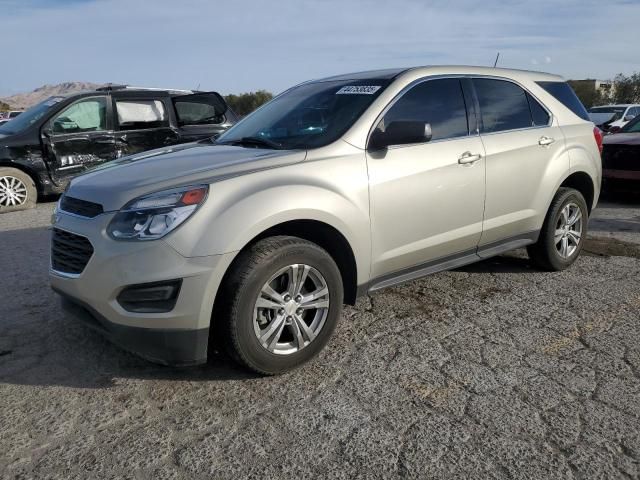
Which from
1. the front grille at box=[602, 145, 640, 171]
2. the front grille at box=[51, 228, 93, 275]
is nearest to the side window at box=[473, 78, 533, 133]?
the front grille at box=[51, 228, 93, 275]

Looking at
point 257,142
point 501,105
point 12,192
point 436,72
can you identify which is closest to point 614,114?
point 501,105

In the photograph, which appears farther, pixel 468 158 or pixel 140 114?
pixel 140 114

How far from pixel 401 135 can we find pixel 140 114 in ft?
22.0

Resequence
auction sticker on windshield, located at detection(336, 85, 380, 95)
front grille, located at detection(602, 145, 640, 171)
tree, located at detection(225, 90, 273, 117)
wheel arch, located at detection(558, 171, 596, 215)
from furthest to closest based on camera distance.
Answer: tree, located at detection(225, 90, 273, 117)
front grille, located at detection(602, 145, 640, 171)
wheel arch, located at detection(558, 171, 596, 215)
auction sticker on windshield, located at detection(336, 85, 380, 95)

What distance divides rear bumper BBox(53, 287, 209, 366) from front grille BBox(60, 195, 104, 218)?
1.69 feet

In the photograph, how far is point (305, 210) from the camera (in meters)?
2.98

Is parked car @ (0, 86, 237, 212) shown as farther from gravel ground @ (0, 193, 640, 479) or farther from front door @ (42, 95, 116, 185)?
gravel ground @ (0, 193, 640, 479)

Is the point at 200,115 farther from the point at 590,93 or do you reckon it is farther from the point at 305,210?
the point at 590,93

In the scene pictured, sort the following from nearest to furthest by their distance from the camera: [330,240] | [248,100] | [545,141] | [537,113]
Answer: [330,240]
[545,141]
[537,113]
[248,100]

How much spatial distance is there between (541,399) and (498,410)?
0.27m

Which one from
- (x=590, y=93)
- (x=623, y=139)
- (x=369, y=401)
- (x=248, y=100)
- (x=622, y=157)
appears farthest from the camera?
(x=248, y=100)

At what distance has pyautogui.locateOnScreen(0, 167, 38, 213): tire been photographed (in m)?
8.06

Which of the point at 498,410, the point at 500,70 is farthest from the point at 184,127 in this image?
the point at 498,410

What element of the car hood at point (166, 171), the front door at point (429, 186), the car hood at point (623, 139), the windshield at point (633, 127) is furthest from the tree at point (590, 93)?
the car hood at point (166, 171)
